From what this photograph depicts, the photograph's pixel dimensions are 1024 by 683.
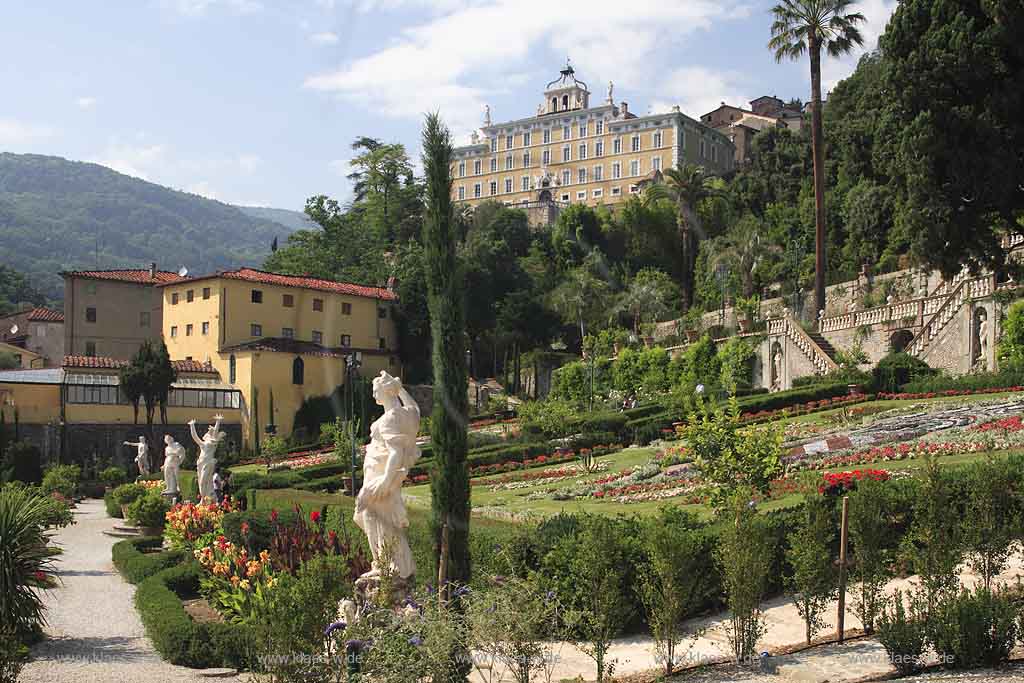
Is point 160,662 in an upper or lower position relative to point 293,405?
lower

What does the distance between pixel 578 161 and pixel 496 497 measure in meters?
77.3

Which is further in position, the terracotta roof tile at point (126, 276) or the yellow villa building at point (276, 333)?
the terracotta roof tile at point (126, 276)

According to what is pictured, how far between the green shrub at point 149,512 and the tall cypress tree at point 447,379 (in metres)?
16.7

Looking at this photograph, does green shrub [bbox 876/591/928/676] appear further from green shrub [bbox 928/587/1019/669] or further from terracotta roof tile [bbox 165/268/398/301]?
terracotta roof tile [bbox 165/268/398/301]

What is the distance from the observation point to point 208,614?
1582 centimetres

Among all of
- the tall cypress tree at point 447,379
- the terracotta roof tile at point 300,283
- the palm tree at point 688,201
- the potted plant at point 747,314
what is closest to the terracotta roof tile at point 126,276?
the terracotta roof tile at point 300,283

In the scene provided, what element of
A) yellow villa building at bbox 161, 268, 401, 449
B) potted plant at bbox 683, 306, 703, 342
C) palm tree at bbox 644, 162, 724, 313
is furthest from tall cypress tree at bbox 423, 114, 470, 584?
palm tree at bbox 644, 162, 724, 313

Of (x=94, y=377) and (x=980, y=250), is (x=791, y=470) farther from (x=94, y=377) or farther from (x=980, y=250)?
(x=94, y=377)

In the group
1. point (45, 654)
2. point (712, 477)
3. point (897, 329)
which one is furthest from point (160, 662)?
point (897, 329)

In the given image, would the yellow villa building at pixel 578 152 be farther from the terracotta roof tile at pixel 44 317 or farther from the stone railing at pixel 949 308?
the stone railing at pixel 949 308

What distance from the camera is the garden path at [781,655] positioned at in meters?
10.0

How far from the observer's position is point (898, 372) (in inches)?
1345

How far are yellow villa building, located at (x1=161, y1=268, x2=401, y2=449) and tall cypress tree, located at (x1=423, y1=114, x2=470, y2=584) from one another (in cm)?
3853

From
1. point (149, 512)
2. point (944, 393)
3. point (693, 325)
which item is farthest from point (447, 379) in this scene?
point (693, 325)
